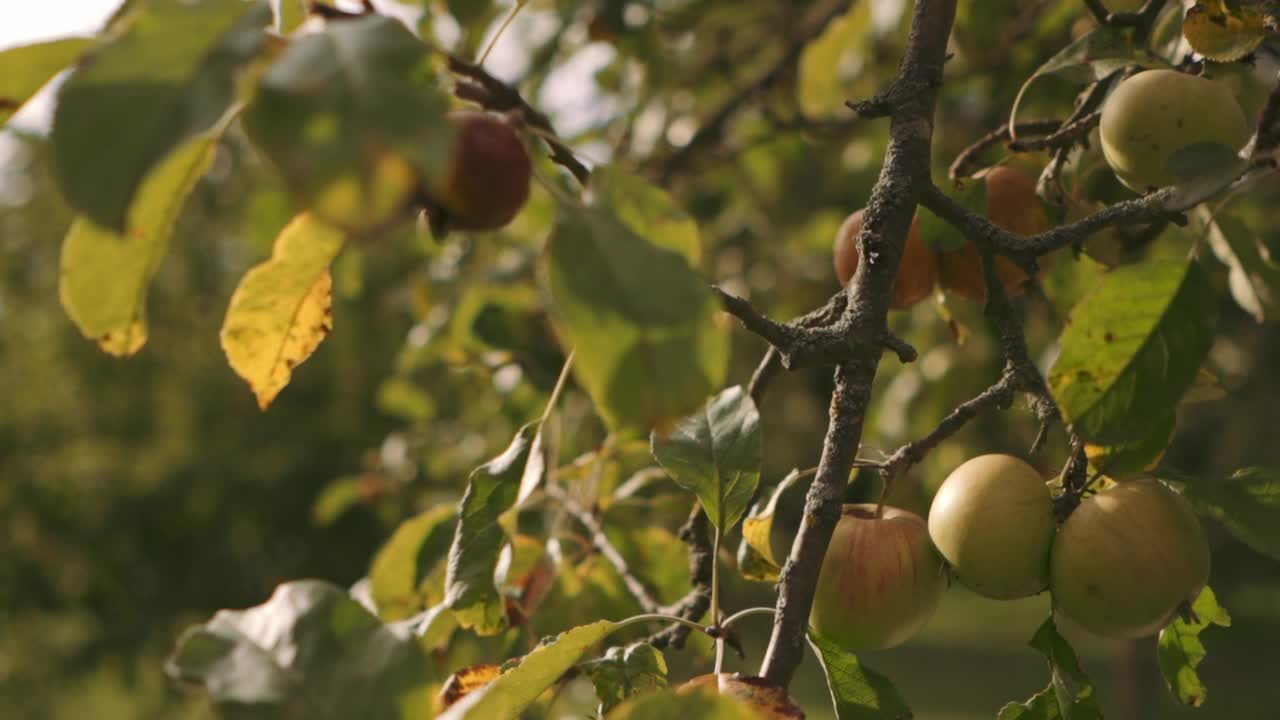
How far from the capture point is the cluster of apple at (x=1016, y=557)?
67cm

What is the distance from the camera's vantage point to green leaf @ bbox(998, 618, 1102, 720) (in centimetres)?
72

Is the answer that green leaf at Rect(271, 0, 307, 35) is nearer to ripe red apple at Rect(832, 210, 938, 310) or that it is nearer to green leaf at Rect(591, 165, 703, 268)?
green leaf at Rect(591, 165, 703, 268)

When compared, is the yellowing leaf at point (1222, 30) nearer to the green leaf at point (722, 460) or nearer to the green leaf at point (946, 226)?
the green leaf at point (946, 226)

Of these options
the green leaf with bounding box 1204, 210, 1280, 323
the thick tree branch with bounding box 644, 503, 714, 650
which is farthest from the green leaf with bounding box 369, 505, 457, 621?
the green leaf with bounding box 1204, 210, 1280, 323

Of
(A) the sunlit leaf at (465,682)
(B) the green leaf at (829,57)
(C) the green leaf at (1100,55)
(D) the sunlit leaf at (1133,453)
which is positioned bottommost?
(B) the green leaf at (829,57)

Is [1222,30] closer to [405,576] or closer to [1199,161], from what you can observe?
[1199,161]

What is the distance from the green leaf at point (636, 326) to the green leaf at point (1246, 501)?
42 cm

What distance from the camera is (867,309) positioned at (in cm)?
69

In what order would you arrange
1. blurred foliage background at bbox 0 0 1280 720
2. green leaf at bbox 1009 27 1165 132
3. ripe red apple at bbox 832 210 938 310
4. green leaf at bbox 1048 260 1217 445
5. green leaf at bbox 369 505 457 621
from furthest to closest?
blurred foliage background at bbox 0 0 1280 720
green leaf at bbox 369 505 457 621
ripe red apple at bbox 832 210 938 310
green leaf at bbox 1009 27 1165 132
green leaf at bbox 1048 260 1217 445

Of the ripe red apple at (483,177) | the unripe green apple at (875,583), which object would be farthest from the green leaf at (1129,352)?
the ripe red apple at (483,177)

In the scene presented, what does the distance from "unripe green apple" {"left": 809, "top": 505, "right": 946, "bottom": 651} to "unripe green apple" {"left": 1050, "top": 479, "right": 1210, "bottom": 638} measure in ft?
0.30

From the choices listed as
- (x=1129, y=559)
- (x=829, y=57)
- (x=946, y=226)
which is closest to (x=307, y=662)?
(x=1129, y=559)

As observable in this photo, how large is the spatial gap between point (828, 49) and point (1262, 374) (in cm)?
351

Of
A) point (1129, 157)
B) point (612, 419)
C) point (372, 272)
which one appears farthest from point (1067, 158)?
point (372, 272)
